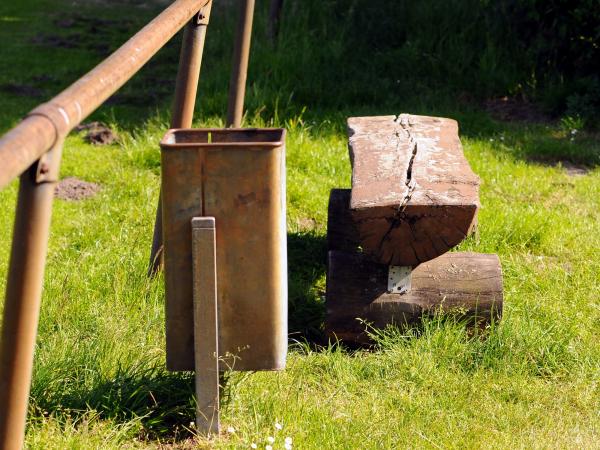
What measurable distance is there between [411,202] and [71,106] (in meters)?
1.84

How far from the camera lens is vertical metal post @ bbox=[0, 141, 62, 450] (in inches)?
69.2

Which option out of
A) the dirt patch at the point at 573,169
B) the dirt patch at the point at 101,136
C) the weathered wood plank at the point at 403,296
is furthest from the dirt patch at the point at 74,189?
the dirt patch at the point at 573,169

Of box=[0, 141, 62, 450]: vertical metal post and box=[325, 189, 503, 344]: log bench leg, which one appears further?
box=[325, 189, 503, 344]: log bench leg

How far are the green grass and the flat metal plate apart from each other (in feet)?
0.62

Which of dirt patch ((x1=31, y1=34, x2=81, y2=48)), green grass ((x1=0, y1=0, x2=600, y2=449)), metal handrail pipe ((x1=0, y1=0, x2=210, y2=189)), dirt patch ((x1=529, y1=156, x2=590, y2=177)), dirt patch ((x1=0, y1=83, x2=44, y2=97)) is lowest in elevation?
green grass ((x1=0, y1=0, x2=600, y2=449))

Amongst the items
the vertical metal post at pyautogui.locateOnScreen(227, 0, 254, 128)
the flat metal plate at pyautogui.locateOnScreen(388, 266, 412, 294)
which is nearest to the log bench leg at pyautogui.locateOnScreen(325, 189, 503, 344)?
the flat metal plate at pyautogui.locateOnScreen(388, 266, 412, 294)

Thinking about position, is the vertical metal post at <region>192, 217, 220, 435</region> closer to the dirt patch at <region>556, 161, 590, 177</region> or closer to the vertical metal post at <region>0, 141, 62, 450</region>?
the vertical metal post at <region>0, 141, 62, 450</region>

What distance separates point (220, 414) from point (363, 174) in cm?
132

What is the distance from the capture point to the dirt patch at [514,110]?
7.32 metres

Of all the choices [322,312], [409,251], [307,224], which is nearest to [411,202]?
[409,251]

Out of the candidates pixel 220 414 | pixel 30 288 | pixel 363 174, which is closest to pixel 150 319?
pixel 220 414

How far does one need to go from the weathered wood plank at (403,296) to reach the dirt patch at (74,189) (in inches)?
92.6

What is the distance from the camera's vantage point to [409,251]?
143 inches

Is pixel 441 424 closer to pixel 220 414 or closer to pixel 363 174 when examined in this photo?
pixel 220 414
